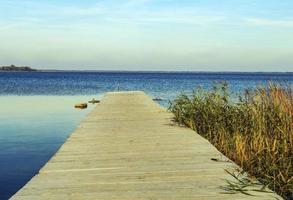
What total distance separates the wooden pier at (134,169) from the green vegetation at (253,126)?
15.5 inches

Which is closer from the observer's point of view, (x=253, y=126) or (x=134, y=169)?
(x=134, y=169)

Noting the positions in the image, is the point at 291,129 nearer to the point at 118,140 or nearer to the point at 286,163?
the point at 286,163

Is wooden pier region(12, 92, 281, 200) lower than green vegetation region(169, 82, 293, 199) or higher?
lower

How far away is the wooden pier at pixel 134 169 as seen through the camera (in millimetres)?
5191

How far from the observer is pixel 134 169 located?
21.2 ft

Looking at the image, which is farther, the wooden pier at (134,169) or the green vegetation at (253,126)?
the green vegetation at (253,126)

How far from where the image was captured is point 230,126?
388 inches

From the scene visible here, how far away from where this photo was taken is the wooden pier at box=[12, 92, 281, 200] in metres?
5.19

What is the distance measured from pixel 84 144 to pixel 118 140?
733 millimetres

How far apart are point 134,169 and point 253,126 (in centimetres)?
279

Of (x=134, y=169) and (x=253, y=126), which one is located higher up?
(x=253, y=126)

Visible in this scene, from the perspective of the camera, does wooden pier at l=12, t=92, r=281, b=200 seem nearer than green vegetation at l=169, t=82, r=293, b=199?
Yes

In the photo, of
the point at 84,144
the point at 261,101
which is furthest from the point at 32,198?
the point at 261,101

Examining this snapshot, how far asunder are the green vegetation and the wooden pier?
39 centimetres
